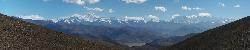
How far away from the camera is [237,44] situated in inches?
3041

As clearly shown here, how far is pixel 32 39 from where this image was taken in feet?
316

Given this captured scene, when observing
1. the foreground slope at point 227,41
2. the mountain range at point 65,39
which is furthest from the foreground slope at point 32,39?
the foreground slope at point 227,41

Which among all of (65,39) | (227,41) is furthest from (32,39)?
(227,41)

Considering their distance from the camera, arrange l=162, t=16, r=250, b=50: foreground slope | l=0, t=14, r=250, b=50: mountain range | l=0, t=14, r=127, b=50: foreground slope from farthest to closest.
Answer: l=0, t=14, r=127, b=50: foreground slope < l=0, t=14, r=250, b=50: mountain range < l=162, t=16, r=250, b=50: foreground slope

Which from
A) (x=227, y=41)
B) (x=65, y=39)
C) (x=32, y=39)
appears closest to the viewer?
(x=227, y=41)

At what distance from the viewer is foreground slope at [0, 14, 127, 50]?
294ft

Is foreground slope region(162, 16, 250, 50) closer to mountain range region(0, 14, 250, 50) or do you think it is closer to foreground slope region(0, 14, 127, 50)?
mountain range region(0, 14, 250, 50)

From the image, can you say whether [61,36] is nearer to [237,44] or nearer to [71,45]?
[71,45]

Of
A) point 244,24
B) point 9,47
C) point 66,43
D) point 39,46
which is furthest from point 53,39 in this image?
point 244,24

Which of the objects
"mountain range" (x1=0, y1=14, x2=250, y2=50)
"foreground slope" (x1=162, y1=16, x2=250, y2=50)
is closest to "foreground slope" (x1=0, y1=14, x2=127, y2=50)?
"mountain range" (x1=0, y1=14, x2=250, y2=50)

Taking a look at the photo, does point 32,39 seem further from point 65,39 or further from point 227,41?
point 227,41

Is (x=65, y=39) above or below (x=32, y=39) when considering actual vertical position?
below

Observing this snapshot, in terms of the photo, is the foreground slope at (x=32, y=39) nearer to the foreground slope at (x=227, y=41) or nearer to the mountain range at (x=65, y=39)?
the mountain range at (x=65, y=39)

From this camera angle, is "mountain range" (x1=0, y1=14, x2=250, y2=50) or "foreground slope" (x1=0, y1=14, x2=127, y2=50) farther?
"foreground slope" (x1=0, y1=14, x2=127, y2=50)
